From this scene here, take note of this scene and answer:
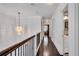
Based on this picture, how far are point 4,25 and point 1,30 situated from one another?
11.3 inches

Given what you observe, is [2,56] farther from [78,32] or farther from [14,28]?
[14,28]

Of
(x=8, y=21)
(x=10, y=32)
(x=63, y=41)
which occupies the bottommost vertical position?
(x=63, y=41)

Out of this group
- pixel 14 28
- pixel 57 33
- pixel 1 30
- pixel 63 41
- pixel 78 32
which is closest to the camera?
pixel 78 32

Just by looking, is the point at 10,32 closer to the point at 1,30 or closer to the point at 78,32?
the point at 1,30

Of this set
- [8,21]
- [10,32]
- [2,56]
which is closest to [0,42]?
[10,32]

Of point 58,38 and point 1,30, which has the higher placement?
point 1,30

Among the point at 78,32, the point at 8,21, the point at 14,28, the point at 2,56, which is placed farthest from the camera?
the point at 14,28

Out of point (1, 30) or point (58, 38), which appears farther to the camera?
point (58, 38)

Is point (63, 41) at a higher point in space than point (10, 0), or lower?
lower

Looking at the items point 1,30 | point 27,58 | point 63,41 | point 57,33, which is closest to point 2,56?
point 27,58

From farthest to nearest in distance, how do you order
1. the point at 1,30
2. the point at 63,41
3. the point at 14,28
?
the point at 63,41 < the point at 14,28 < the point at 1,30

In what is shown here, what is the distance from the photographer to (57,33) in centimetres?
375

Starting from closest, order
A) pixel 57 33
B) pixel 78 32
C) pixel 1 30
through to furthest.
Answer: pixel 78 32
pixel 1 30
pixel 57 33

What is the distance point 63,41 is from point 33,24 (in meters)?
0.91
